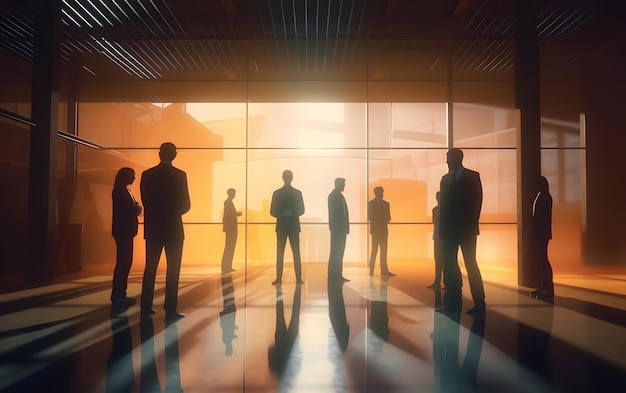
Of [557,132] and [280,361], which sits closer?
[280,361]

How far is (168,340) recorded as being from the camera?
331cm

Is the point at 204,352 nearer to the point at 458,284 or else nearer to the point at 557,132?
the point at 458,284

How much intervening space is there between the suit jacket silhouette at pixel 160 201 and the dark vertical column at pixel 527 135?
4.99 m

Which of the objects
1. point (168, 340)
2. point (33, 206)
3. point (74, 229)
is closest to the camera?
point (168, 340)

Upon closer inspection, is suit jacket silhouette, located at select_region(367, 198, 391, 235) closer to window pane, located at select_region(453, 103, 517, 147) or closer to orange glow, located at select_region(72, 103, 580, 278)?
orange glow, located at select_region(72, 103, 580, 278)

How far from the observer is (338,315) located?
4.37 metres

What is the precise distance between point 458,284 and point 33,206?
6323 millimetres

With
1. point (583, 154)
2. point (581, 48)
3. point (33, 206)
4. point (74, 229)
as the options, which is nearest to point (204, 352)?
point (33, 206)

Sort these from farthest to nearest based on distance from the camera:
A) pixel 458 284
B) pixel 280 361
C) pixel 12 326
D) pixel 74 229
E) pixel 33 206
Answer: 1. pixel 74 229
2. pixel 33 206
3. pixel 458 284
4. pixel 12 326
5. pixel 280 361

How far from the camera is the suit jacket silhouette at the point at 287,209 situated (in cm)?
671

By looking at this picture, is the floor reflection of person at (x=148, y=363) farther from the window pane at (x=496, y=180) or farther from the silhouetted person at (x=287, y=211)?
the window pane at (x=496, y=180)

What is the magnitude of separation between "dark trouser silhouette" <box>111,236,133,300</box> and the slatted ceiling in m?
4.17

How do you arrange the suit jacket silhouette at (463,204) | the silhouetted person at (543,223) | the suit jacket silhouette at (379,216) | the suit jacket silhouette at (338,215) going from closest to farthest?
the suit jacket silhouette at (463,204), the silhouetted person at (543,223), the suit jacket silhouette at (338,215), the suit jacket silhouette at (379,216)

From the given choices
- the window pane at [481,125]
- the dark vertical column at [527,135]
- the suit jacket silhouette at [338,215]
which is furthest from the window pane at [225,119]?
the dark vertical column at [527,135]
